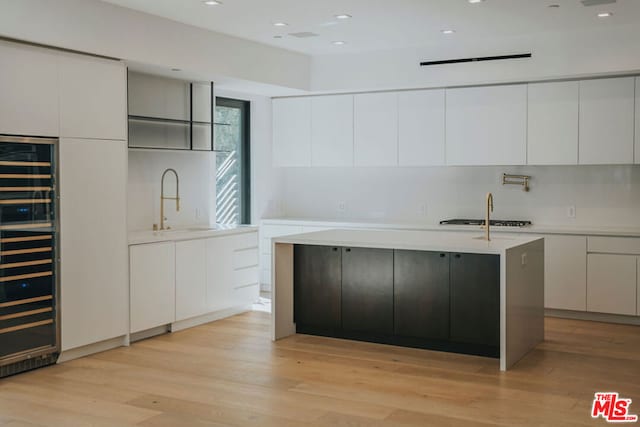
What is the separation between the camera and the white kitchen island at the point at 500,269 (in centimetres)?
492

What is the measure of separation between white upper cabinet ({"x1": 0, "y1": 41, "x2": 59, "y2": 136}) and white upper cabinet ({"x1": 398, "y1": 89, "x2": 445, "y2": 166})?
12.1ft

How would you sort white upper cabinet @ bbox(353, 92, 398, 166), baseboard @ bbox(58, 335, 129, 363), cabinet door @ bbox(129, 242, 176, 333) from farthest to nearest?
white upper cabinet @ bbox(353, 92, 398, 166), cabinet door @ bbox(129, 242, 176, 333), baseboard @ bbox(58, 335, 129, 363)

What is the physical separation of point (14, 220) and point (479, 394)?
3198 mm

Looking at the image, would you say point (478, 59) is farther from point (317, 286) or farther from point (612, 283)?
point (317, 286)

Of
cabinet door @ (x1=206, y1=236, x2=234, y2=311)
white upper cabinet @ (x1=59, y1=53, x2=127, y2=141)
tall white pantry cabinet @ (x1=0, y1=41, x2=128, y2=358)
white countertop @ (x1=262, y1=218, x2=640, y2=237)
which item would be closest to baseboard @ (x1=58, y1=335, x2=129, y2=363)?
tall white pantry cabinet @ (x1=0, y1=41, x2=128, y2=358)

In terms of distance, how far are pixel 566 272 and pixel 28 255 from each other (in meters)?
4.64

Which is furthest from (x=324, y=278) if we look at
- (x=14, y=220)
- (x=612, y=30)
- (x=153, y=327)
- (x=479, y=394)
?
(x=612, y=30)

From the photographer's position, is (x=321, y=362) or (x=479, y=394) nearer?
(x=479, y=394)

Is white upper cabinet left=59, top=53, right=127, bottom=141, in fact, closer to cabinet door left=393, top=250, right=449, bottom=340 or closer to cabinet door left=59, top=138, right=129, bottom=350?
cabinet door left=59, top=138, right=129, bottom=350

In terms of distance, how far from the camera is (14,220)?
4.71 m

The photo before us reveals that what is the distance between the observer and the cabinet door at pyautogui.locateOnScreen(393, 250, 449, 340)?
5.31m

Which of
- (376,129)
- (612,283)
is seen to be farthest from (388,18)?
(612,283)

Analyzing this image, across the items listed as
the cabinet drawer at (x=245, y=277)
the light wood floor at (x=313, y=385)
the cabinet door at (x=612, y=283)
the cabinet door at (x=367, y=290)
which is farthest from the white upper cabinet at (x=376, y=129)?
the light wood floor at (x=313, y=385)

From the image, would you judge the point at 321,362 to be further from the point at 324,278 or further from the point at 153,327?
the point at 153,327
